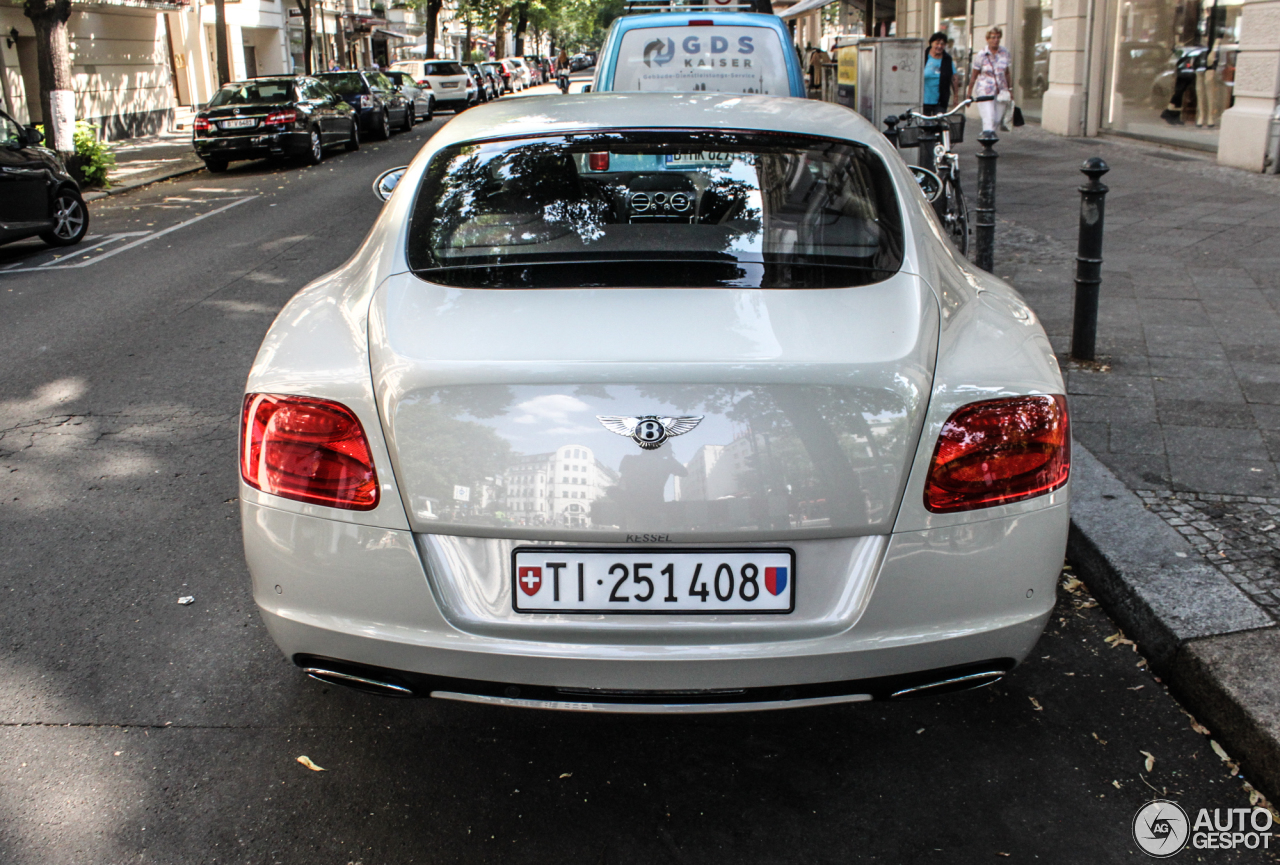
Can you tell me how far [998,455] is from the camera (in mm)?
2332

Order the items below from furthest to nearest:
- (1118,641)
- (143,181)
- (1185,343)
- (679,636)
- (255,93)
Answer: (255,93) → (143,181) → (1185,343) → (1118,641) → (679,636)

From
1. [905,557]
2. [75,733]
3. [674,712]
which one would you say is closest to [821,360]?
[905,557]

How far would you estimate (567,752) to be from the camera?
2.82 metres

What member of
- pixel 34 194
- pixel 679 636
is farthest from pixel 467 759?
pixel 34 194

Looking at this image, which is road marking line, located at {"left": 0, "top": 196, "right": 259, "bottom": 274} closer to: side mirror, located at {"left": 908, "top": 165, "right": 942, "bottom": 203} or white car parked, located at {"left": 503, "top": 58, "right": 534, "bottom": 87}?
side mirror, located at {"left": 908, "top": 165, "right": 942, "bottom": 203}

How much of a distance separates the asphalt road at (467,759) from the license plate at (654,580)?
0.57 metres

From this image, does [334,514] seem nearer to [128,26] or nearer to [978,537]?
[978,537]

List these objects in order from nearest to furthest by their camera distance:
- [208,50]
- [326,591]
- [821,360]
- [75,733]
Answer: [821,360] < [326,591] < [75,733] < [208,50]

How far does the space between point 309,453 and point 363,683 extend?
1.64 feet

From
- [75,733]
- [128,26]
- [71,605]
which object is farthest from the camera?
[128,26]

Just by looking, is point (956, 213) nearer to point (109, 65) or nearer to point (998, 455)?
point (998, 455)

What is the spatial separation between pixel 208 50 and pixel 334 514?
132ft

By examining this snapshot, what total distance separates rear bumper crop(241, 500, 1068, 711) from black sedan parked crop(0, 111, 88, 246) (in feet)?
33.0

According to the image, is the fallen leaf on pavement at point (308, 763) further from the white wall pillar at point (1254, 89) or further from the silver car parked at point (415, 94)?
the silver car parked at point (415, 94)
